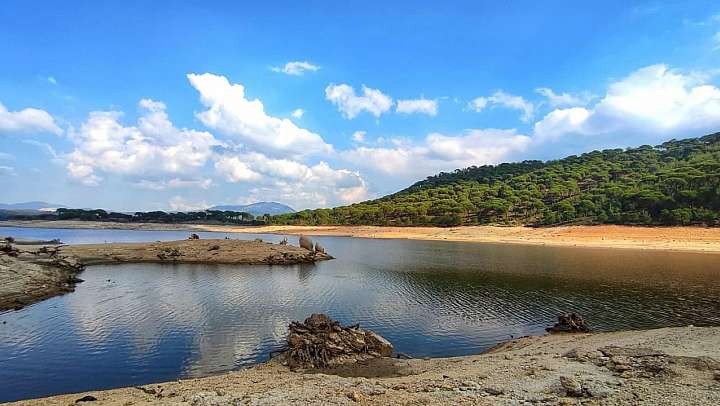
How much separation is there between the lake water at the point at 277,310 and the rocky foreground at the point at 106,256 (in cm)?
256

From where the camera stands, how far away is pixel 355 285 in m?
39.3

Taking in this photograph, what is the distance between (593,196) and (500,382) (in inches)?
4628

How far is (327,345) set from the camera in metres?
18.5

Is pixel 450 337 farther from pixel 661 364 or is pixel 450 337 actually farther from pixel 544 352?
pixel 661 364

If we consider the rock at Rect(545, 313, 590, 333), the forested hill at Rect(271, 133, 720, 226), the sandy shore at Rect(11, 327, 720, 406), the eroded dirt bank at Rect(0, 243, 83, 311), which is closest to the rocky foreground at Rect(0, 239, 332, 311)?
the eroded dirt bank at Rect(0, 243, 83, 311)

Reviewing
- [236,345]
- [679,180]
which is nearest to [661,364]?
[236,345]

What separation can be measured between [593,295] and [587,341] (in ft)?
54.1

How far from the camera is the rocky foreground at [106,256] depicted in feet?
111

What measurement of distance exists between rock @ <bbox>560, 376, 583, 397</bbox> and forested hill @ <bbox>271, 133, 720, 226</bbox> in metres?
93.7

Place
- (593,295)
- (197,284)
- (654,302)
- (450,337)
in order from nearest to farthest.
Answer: (450,337), (654,302), (593,295), (197,284)

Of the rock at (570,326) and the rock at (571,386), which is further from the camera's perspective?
the rock at (570,326)

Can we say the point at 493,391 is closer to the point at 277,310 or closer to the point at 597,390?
the point at 597,390

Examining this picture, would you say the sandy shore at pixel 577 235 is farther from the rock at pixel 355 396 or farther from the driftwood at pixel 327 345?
the rock at pixel 355 396

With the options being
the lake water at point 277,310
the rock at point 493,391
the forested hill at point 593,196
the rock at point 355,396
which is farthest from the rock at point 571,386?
the forested hill at point 593,196
